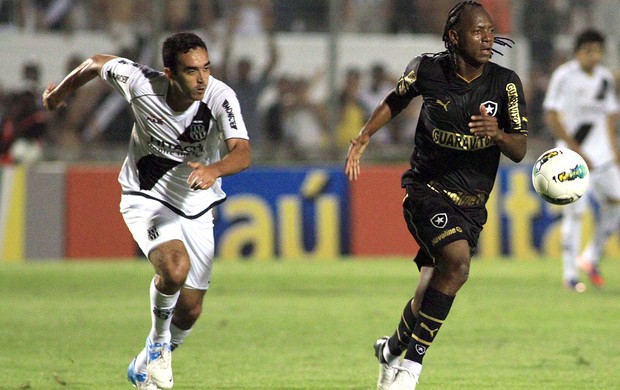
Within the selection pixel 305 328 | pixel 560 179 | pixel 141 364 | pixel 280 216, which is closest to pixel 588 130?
pixel 305 328

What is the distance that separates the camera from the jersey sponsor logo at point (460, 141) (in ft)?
22.7

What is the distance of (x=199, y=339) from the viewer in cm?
966

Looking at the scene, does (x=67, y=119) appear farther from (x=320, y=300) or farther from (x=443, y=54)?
(x=443, y=54)

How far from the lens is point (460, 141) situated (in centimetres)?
695

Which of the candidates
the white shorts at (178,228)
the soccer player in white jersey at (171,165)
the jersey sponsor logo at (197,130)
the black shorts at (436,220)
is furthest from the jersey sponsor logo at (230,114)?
the black shorts at (436,220)

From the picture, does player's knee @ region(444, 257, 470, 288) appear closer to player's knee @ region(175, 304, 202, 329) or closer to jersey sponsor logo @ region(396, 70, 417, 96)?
jersey sponsor logo @ region(396, 70, 417, 96)

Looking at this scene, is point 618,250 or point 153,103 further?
point 618,250

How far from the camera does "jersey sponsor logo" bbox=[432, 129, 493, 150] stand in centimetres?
691

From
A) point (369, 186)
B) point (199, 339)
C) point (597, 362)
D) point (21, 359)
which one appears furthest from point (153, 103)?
point (369, 186)

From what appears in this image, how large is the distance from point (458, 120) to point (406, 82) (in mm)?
→ 442

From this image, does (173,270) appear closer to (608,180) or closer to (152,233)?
(152,233)

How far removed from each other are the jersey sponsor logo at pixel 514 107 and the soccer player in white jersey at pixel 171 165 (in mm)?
1512

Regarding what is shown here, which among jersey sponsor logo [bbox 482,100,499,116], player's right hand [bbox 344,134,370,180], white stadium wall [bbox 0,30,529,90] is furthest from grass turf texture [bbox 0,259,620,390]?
white stadium wall [bbox 0,30,529,90]

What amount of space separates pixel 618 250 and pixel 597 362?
9.21 meters
